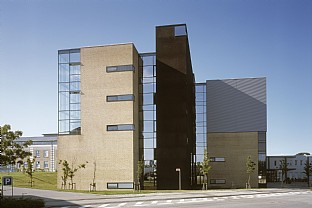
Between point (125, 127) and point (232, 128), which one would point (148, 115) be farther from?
point (232, 128)

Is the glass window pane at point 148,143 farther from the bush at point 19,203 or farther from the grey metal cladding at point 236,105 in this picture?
the bush at point 19,203

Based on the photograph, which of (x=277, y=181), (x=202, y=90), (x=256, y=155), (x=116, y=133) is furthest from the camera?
(x=277, y=181)

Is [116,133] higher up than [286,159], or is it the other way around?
[116,133]

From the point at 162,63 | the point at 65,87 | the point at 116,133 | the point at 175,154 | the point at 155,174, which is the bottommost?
the point at 155,174

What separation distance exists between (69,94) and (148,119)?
11.3 m

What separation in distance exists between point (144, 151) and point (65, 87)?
45.8 feet

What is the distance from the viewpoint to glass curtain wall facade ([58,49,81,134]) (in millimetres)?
45188

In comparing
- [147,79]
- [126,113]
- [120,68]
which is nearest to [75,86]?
[120,68]

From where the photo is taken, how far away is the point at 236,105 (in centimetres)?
5681

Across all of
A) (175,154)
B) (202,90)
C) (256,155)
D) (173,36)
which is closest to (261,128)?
(256,155)

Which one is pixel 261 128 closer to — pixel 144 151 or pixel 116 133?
pixel 144 151

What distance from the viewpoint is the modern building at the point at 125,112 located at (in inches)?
1703

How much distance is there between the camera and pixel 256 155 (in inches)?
2117

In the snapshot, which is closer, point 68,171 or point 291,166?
point 68,171
